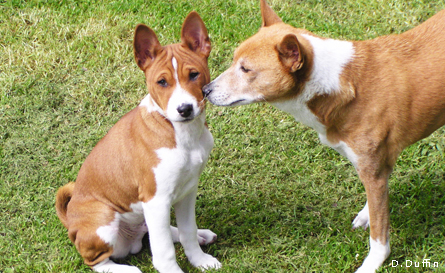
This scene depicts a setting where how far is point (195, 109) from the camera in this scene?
3678 mm

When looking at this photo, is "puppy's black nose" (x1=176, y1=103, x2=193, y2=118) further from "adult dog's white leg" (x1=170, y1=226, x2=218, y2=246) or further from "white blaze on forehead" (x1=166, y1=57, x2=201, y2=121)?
"adult dog's white leg" (x1=170, y1=226, x2=218, y2=246)

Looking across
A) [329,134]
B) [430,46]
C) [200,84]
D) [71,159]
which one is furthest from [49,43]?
[430,46]

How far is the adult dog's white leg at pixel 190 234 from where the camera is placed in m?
4.38

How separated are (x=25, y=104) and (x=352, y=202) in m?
4.47

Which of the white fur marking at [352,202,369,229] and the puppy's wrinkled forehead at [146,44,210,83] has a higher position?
the puppy's wrinkled forehead at [146,44,210,83]

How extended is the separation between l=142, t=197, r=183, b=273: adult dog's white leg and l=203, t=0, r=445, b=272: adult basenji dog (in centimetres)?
95

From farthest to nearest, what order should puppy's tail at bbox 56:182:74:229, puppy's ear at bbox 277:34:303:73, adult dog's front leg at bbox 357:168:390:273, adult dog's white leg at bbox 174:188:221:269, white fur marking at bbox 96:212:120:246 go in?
1. puppy's tail at bbox 56:182:74:229
2. adult dog's white leg at bbox 174:188:221:269
3. white fur marking at bbox 96:212:120:246
4. adult dog's front leg at bbox 357:168:390:273
5. puppy's ear at bbox 277:34:303:73

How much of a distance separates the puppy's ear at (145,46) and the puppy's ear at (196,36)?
0.23 m

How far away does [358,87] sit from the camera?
3.85 m

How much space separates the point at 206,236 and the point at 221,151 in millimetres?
1331

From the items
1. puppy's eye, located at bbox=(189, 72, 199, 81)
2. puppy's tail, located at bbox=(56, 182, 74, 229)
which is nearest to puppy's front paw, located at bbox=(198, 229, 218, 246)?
puppy's tail, located at bbox=(56, 182, 74, 229)

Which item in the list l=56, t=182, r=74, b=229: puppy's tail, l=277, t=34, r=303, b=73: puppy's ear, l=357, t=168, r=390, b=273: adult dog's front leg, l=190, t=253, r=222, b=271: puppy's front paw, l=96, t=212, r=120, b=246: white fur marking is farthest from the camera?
l=56, t=182, r=74, b=229: puppy's tail

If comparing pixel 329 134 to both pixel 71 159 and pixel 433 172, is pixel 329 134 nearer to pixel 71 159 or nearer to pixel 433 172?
pixel 433 172

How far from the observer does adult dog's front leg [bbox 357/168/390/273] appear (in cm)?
400
